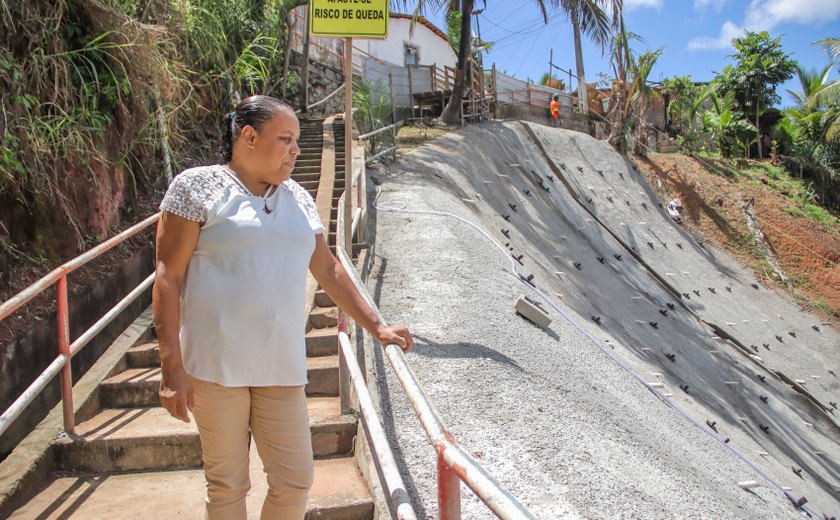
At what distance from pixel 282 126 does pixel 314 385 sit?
7.77ft

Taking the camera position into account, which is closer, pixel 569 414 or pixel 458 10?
pixel 569 414

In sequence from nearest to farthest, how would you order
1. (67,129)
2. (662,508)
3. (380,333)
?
(380,333), (662,508), (67,129)

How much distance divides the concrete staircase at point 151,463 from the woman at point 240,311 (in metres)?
0.89

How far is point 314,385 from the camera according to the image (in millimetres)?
4281

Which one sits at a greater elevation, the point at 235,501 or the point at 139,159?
the point at 139,159

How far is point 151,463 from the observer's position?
3650 millimetres

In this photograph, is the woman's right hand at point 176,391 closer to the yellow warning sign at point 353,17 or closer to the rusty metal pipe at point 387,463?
the rusty metal pipe at point 387,463

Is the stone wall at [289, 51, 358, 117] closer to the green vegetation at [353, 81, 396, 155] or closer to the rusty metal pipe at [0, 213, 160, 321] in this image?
the green vegetation at [353, 81, 396, 155]

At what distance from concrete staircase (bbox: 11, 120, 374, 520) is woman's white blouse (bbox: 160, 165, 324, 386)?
3.73 feet

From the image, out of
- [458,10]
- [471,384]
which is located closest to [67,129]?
[471,384]

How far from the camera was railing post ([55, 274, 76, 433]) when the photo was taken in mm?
3543

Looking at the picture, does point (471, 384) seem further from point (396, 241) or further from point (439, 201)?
point (439, 201)

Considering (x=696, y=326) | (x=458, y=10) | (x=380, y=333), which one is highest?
(x=458, y=10)

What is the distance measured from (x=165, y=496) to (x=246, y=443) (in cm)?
138
